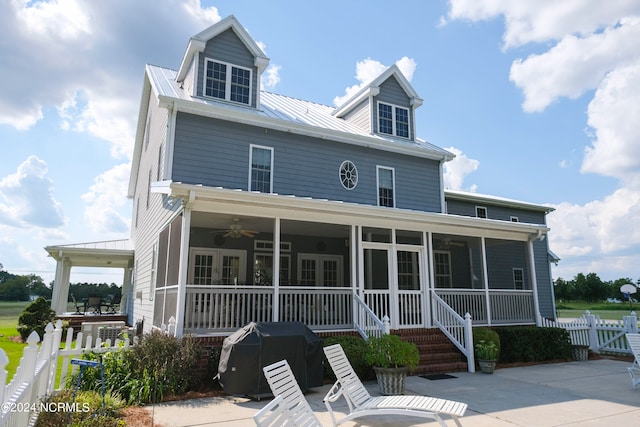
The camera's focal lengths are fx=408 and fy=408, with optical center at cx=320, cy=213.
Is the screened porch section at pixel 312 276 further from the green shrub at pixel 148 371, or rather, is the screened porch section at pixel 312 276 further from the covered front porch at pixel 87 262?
the covered front porch at pixel 87 262

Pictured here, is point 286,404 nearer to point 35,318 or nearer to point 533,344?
point 533,344

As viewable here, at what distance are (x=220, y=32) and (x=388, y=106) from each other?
6.46 m

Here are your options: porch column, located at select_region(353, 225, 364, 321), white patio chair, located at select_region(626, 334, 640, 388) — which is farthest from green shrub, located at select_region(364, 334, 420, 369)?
white patio chair, located at select_region(626, 334, 640, 388)

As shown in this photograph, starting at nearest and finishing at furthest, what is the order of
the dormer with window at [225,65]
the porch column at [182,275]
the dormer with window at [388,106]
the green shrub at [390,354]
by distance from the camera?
the green shrub at [390,354], the porch column at [182,275], the dormer with window at [225,65], the dormer with window at [388,106]

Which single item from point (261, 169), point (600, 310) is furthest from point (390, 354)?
point (600, 310)

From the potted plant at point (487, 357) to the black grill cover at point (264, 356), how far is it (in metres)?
4.27

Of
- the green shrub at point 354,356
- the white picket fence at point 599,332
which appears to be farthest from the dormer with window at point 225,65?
the white picket fence at point 599,332

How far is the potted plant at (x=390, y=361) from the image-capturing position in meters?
7.20

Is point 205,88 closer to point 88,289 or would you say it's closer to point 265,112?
point 265,112

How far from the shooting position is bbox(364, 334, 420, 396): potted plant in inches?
283

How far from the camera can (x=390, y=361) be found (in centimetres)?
740

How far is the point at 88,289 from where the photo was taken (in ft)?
147

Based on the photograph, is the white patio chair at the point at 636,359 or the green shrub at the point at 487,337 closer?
the white patio chair at the point at 636,359

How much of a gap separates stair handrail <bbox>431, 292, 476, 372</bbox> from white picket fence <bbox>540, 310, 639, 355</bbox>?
→ 3751mm
